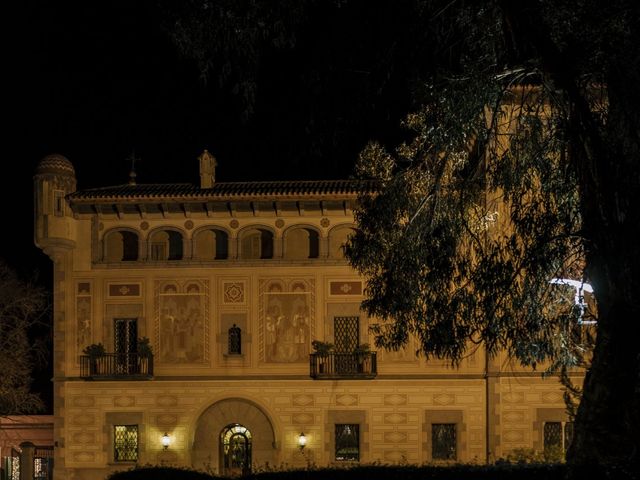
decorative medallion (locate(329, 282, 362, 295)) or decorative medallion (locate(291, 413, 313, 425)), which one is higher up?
decorative medallion (locate(329, 282, 362, 295))

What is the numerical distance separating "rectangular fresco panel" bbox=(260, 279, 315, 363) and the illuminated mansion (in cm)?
4

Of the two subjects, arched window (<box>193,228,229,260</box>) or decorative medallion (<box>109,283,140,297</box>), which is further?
arched window (<box>193,228,229,260</box>)

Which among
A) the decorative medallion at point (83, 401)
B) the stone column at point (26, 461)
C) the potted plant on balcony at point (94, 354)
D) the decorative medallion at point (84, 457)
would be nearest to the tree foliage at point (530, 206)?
the potted plant on balcony at point (94, 354)

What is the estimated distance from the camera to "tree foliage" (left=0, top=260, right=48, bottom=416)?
28078 mm

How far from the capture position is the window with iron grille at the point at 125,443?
26.6 metres

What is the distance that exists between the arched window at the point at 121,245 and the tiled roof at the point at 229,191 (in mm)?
1184

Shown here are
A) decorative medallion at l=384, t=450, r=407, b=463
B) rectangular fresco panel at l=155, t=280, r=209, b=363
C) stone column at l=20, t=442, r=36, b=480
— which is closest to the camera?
decorative medallion at l=384, t=450, r=407, b=463

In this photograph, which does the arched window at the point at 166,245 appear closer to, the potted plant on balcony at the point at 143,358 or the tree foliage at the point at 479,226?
the potted plant on balcony at the point at 143,358

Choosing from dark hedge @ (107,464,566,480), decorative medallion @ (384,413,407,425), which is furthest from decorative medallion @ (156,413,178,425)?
dark hedge @ (107,464,566,480)

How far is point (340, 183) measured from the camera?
86.8ft

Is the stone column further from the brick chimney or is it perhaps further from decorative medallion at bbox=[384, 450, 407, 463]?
decorative medallion at bbox=[384, 450, 407, 463]

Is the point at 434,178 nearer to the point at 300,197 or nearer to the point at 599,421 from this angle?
the point at 599,421

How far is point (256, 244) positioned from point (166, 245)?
2542 mm

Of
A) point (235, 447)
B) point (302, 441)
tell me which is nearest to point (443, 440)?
point (302, 441)
